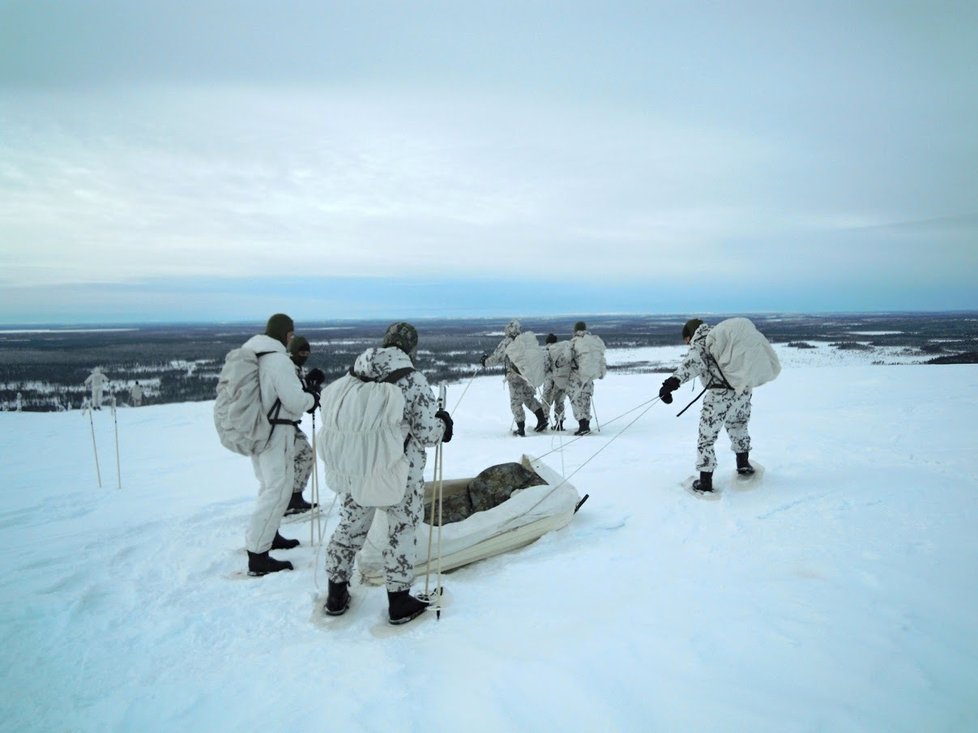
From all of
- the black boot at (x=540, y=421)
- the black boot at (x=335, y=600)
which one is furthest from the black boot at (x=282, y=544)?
the black boot at (x=540, y=421)

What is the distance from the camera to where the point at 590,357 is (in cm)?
996

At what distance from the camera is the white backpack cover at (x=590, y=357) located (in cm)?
995

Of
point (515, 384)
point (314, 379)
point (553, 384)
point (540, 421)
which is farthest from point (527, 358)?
point (314, 379)

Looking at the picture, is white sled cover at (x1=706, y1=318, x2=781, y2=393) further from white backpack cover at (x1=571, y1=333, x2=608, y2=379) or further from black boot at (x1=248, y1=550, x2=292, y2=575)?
black boot at (x1=248, y1=550, x2=292, y2=575)

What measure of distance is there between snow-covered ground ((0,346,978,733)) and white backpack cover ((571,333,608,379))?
3.83 metres

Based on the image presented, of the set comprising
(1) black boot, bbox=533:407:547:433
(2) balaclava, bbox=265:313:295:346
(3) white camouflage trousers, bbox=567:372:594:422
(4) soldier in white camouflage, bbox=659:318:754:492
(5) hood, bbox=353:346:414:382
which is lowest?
(1) black boot, bbox=533:407:547:433

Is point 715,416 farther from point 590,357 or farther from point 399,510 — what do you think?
point 590,357

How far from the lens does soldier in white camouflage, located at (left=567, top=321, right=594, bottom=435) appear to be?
9.97 meters

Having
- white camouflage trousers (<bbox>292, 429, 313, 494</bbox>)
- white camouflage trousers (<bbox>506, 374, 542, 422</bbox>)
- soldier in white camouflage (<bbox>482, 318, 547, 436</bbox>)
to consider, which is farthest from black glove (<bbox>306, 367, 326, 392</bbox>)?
white camouflage trousers (<bbox>506, 374, 542, 422</bbox>)

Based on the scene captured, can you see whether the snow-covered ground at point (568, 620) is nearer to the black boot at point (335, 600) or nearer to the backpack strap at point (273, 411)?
the black boot at point (335, 600)

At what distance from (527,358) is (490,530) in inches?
228

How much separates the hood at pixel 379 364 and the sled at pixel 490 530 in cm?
99

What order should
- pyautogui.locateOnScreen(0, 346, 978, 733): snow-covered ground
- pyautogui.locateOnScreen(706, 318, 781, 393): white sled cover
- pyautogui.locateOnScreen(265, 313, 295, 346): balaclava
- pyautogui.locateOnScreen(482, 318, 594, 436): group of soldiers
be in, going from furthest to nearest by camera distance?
pyautogui.locateOnScreen(482, 318, 594, 436): group of soldiers → pyautogui.locateOnScreen(706, 318, 781, 393): white sled cover → pyautogui.locateOnScreen(265, 313, 295, 346): balaclava → pyautogui.locateOnScreen(0, 346, 978, 733): snow-covered ground

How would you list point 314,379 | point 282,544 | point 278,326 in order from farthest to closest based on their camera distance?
1. point 314,379
2. point 282,544
3. point 278,326
